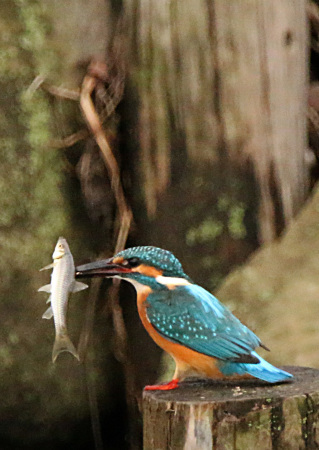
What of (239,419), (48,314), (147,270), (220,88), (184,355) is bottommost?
(239,419)

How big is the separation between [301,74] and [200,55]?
0.51 meters

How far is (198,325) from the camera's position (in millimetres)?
2016

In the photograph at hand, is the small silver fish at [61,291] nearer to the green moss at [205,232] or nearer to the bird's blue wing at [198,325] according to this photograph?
the bird's blue wing at [198,325]

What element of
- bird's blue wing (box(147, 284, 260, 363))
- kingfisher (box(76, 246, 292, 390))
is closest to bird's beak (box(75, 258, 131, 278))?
kingfisher (box(76, 246, 292, 390))

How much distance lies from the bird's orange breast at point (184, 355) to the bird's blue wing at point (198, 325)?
18 mm

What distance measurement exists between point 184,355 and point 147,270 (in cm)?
26

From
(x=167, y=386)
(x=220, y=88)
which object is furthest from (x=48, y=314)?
(x=220, y=88)

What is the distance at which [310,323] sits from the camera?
115 inches

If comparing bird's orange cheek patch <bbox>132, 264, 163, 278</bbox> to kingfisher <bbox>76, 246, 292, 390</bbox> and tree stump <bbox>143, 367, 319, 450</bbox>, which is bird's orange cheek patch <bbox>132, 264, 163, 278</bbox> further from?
tree stump <bbox>143, 367, 319, 450</bbox>

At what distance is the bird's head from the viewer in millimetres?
2029

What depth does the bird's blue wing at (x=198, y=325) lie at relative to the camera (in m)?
1.99

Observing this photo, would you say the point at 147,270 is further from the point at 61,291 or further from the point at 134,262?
the point at 61,291

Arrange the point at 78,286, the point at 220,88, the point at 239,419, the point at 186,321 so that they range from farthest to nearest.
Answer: the point at 220,88
the point at 78,286
the point at 186,321
the point at 239,419

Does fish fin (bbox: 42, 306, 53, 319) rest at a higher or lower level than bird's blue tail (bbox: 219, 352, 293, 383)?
higher
